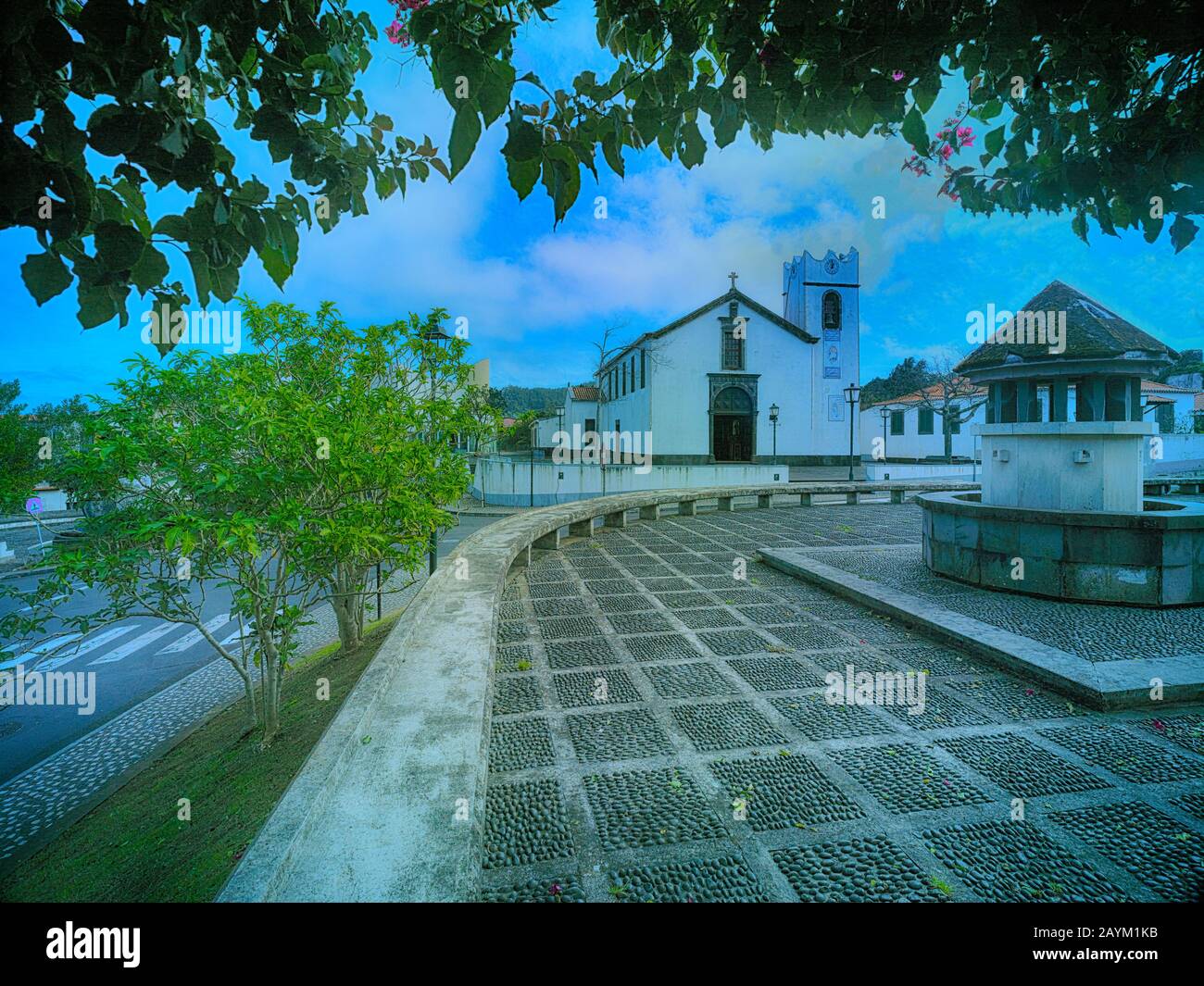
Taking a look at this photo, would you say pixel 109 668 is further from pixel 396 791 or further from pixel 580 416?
pixel 580 416

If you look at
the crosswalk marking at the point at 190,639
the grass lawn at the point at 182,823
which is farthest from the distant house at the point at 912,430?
the grass lawn at the point at 182,823

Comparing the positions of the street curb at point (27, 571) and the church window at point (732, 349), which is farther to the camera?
the church window at point (732, 349)

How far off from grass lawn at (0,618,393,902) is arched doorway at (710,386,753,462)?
25.3 meters

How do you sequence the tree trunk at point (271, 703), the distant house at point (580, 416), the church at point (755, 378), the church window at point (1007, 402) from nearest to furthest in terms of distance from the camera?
the tree trunk at point (271, 703)
the church window at point (1007, 402)
the church at point (755, 378)
the distant house at point (580, 416)

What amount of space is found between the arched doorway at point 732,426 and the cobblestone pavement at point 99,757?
24.5 m

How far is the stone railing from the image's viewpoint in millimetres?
1635

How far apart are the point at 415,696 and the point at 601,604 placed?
3.01 meters

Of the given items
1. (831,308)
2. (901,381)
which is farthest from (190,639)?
(901,381)

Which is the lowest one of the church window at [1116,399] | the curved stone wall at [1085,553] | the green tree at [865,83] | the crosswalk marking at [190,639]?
the crosswalk marking at [190,639]

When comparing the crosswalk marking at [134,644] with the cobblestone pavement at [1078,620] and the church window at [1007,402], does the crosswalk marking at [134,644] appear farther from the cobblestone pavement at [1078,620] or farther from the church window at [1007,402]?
the church window at [1007,402]

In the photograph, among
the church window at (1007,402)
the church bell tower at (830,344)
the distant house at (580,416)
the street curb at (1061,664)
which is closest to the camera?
the street curb at (1061,664)

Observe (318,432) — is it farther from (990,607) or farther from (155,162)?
(990,607)

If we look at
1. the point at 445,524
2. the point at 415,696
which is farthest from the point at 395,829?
the point at 445,524

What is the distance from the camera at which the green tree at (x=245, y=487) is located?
3.76m
